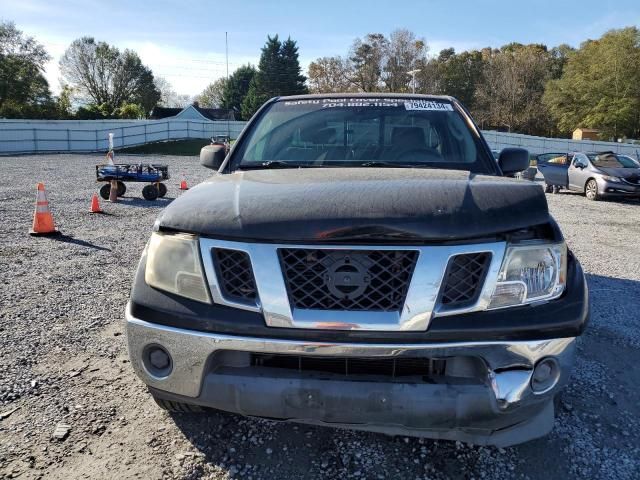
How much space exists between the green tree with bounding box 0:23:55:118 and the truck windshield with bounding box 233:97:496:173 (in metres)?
52.6

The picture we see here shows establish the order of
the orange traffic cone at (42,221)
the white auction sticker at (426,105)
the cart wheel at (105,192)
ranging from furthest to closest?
the cart wheel at (105,192) → the orange traffic cone at (42,221) → the white auction sticker at (426,105)

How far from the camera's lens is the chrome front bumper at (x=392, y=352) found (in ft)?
6.13

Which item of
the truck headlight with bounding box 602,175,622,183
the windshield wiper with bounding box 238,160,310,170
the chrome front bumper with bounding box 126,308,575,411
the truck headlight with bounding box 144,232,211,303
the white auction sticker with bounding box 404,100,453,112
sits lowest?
the chrome front bumper with bounding box 126,308,575,411

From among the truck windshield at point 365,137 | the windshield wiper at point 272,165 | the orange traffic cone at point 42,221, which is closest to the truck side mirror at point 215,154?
the truck windshield at point 365,137

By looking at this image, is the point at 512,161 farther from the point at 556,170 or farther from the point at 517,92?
the point at 517,92

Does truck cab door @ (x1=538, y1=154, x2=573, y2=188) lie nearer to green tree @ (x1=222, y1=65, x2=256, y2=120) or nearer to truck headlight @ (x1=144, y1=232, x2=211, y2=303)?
truck headlight @ (x1=144, y1=232, x2=211, y2=303)

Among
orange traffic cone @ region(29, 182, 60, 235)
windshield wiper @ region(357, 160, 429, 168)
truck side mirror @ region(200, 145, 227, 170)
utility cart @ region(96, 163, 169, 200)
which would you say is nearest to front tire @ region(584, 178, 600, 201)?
utility cart @ region(96, 163, 169, 200)

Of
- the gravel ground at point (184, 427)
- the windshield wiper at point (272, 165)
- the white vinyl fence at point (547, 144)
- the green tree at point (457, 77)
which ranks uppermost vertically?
the green tree at point (457, 77)

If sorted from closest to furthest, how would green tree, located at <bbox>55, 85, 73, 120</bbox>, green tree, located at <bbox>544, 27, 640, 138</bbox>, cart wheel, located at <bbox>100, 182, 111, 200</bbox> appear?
cart wheel, located at <bbox>100, 182, 111, 200</bbox> < green tree, located at <bbox>544, 27, 640, 138</bbox> < green tree, located at <bbox>55, 85, 73, 120</bbox>

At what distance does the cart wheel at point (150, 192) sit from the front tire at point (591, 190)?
12.8m

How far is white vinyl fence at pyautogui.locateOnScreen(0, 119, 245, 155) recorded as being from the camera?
→ 28312mm

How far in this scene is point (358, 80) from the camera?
203 ft

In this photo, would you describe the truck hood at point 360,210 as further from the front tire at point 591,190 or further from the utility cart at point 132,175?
the front tire at point 591,190

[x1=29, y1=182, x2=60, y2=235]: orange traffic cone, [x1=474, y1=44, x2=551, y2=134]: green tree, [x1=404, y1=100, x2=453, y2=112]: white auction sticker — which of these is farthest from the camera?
[x1=474, y1=44, x2=551, y2=134]: green tree
